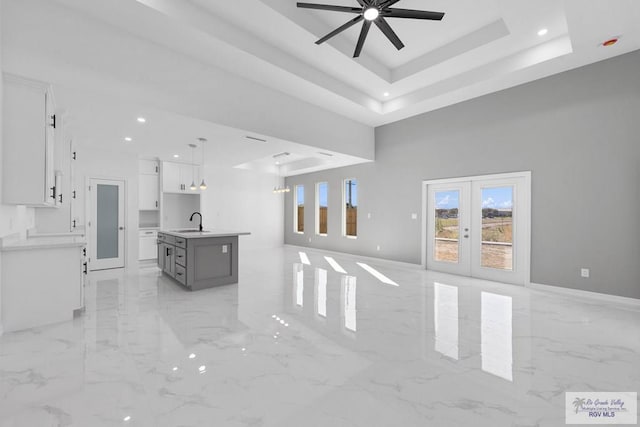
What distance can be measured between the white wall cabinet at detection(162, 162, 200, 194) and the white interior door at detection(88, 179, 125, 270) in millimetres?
1051

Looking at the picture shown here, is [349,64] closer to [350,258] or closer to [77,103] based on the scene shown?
[77,103]

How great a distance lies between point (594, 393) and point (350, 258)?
6.00 m

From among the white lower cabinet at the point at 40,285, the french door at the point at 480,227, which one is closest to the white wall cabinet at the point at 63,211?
the white lower cabinet at the point at 40,285

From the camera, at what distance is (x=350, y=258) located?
7.83 m

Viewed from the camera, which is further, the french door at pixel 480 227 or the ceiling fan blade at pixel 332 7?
the french door at pixel 480 227

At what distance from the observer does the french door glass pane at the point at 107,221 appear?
5.84 m

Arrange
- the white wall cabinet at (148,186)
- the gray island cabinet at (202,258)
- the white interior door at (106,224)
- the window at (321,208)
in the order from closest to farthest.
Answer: the gray island cabinet at (202,258) < the white interior door at (106,224) < the white wall cabinet at (148,186) < the window at (321,208)

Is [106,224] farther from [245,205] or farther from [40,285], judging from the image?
[245,205]

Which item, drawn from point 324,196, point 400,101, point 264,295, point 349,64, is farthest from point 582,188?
point 324,196

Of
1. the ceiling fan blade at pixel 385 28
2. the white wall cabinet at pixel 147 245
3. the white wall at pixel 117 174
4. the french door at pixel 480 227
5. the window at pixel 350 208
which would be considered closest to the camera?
the ceiling fan blade at pixel 385 28

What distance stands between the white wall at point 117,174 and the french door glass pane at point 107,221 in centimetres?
20

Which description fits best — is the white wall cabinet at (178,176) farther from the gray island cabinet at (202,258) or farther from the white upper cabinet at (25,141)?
the white upper cabinet at (25,141)

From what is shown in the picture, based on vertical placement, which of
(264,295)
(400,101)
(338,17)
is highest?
(338,17)

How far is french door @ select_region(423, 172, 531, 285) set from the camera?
4938mm
